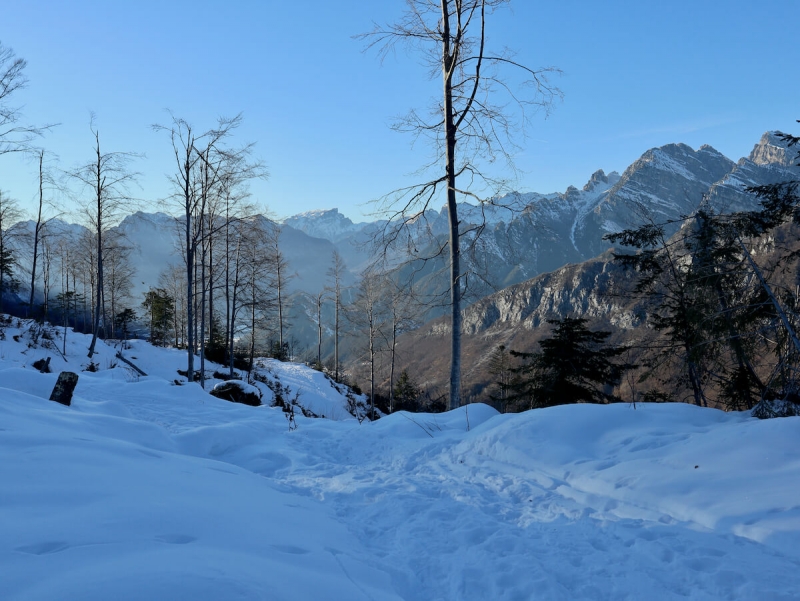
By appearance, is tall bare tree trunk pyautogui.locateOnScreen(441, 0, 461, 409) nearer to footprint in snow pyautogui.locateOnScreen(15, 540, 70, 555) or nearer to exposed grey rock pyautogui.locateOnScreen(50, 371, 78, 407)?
exposed grey rock pyautogui.locateOnScreen(50, 371, 78, 407)

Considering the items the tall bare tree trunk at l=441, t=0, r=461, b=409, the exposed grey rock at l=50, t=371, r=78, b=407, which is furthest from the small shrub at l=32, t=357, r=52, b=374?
the tall bare tree trunk at l=441, t=0, r=461, b=409

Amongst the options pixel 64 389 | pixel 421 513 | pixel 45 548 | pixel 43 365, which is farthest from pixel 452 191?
pixel 43 365

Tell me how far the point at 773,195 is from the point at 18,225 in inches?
1143

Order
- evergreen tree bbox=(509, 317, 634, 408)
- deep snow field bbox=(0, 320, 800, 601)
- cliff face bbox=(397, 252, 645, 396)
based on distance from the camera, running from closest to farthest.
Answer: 1. deep snow field bbox=(0, 320, 800, 601)
2. evergreen tree bbox=(509, 317, 634, 408)
3. cliff face bbox=(397, 252, 645, 396)

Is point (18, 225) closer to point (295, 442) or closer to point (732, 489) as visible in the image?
point (295, 442)

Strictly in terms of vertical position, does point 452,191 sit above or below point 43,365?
above

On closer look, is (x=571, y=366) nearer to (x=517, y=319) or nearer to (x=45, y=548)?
(x=45, y=548)

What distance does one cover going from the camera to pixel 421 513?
3.53 m

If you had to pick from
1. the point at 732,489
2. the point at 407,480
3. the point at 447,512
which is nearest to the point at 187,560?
the point at 447,512

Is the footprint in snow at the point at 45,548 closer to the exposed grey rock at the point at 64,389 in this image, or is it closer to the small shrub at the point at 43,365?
the exposed grey rock at the point at 64,389

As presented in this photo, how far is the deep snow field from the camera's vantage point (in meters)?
1.95

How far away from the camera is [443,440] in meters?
5.91

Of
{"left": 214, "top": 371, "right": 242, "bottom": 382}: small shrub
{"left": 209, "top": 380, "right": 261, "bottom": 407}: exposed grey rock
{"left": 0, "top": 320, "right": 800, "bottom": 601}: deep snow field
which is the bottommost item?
{"left": 214, "top": 371, "right": 242, "bottom": 382}: small shrub

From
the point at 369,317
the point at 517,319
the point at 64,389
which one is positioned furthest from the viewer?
the point at 517,319
